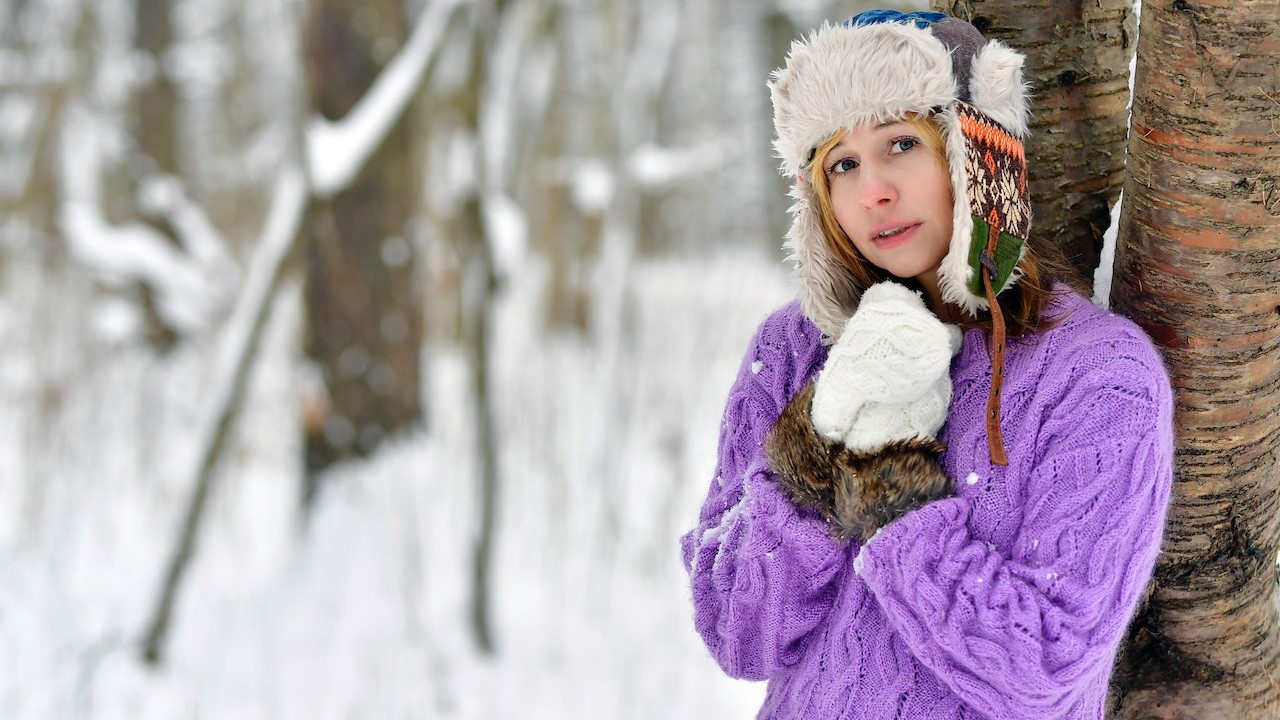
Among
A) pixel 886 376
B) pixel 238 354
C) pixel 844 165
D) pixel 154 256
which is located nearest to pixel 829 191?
pixel 844 165

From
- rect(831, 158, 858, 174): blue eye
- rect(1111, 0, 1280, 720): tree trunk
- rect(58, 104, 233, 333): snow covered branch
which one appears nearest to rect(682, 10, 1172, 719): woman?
rect(831, 158, 858, 174): blue eye

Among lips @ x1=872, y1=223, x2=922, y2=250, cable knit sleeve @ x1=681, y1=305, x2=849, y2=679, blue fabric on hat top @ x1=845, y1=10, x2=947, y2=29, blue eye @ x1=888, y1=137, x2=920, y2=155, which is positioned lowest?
cable knit sleeve @ x1=681, y1=305, x2=849, y2=679

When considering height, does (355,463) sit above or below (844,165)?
below

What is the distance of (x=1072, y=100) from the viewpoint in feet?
5.79

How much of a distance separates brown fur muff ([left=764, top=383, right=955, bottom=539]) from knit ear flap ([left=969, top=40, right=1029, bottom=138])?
0.49 meters

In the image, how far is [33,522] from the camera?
4289 mm

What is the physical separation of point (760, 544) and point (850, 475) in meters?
0.20

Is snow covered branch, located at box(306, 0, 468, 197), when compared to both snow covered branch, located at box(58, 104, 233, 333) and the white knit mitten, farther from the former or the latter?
the white knit mitten

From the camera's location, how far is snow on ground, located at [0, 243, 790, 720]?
4.02 meters

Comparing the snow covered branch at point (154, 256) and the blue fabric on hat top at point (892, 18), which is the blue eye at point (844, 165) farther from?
the snow covered branch at point (154, 256)

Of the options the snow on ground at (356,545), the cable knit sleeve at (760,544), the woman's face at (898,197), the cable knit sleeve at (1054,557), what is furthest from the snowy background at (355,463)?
the cable knit sleeve at (1054,557)

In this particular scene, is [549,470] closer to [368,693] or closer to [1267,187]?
[368,693]

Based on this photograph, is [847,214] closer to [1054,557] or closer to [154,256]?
[1054,557]

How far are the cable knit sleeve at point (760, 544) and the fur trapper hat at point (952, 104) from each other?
0.35 metres
